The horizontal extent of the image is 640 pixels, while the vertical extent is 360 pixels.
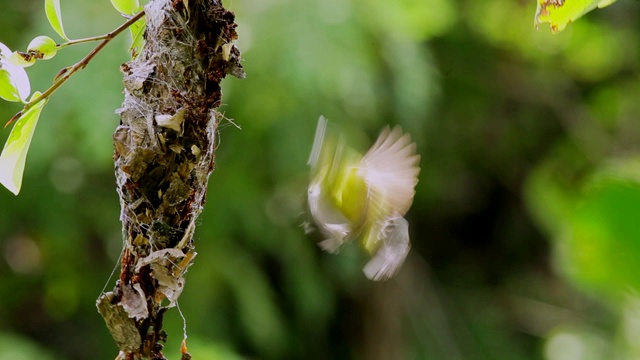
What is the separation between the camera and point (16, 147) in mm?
614

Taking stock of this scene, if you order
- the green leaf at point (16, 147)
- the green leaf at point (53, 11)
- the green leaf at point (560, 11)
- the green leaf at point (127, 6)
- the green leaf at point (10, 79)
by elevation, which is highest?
the green leaf at point (560, 11)

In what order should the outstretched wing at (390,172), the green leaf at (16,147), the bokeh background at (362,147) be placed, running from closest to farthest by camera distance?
the green leaf at (16,147) → the outstretched wing at (390,172) → the bokeh background at (362,147)

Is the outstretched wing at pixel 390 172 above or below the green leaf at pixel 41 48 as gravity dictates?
above

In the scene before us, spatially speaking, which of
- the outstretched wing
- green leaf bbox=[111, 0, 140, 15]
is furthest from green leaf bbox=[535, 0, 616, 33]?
green leaf bbox=[111, 0, 140, 15]

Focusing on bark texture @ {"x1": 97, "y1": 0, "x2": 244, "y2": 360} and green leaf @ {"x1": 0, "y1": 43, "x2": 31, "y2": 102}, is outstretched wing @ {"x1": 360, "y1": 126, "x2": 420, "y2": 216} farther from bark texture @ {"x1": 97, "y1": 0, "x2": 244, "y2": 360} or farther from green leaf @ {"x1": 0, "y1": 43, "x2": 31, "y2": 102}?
green leaf @ {"x1": 0, "y1": 43, "x2": 31, "y2": 102}

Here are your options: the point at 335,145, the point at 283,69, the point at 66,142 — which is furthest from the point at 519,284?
the point at 335,145

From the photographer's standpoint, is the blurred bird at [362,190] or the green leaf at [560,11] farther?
the blurred bird at [362,190]

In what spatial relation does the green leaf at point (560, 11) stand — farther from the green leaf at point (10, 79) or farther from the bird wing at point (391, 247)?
the green leaf at point (10, 79)

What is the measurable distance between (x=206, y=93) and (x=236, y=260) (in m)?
1.78

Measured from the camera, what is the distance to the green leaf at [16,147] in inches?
24.1

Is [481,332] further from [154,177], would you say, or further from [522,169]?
[154,177]

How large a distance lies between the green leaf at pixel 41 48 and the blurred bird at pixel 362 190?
0.26 m

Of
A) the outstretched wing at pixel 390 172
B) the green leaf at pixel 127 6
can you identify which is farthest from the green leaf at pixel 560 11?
the green leaf at pixel 127 6

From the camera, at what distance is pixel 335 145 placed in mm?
764
